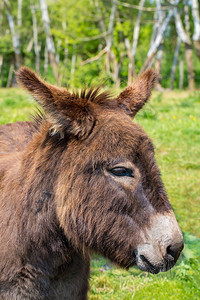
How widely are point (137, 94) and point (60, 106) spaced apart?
2.89 feet

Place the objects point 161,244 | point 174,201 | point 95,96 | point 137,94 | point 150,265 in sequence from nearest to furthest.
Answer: point 161,244 < point 150,265 < point 95,96 < point 137,94 < point 174,201

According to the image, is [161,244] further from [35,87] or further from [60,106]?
[35,87]

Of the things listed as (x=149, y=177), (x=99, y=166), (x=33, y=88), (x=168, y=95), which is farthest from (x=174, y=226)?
(x=168, y=95)

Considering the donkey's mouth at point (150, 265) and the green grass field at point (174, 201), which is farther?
the green grass field at point (174, 201)

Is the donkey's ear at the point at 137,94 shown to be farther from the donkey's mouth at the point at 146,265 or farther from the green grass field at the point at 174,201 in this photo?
the donkey's mouth at the point at 146,265

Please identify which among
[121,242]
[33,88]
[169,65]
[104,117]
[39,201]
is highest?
[33,88]

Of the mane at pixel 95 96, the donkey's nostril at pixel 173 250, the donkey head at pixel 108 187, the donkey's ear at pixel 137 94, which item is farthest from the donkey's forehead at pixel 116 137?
the donkey's nostril at pixel 173 250

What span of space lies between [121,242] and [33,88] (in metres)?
1.23

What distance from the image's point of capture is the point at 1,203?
2906 mm

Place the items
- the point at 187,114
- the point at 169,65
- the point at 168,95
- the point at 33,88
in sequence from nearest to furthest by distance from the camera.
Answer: the point at 33,88, the point at 187,114, the point at 168,95, the point at 169,65

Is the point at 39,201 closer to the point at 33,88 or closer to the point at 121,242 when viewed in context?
the point at 121,242

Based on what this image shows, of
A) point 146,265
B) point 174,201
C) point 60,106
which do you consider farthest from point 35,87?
point 174,201

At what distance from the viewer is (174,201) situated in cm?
646

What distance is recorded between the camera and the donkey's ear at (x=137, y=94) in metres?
3.04
